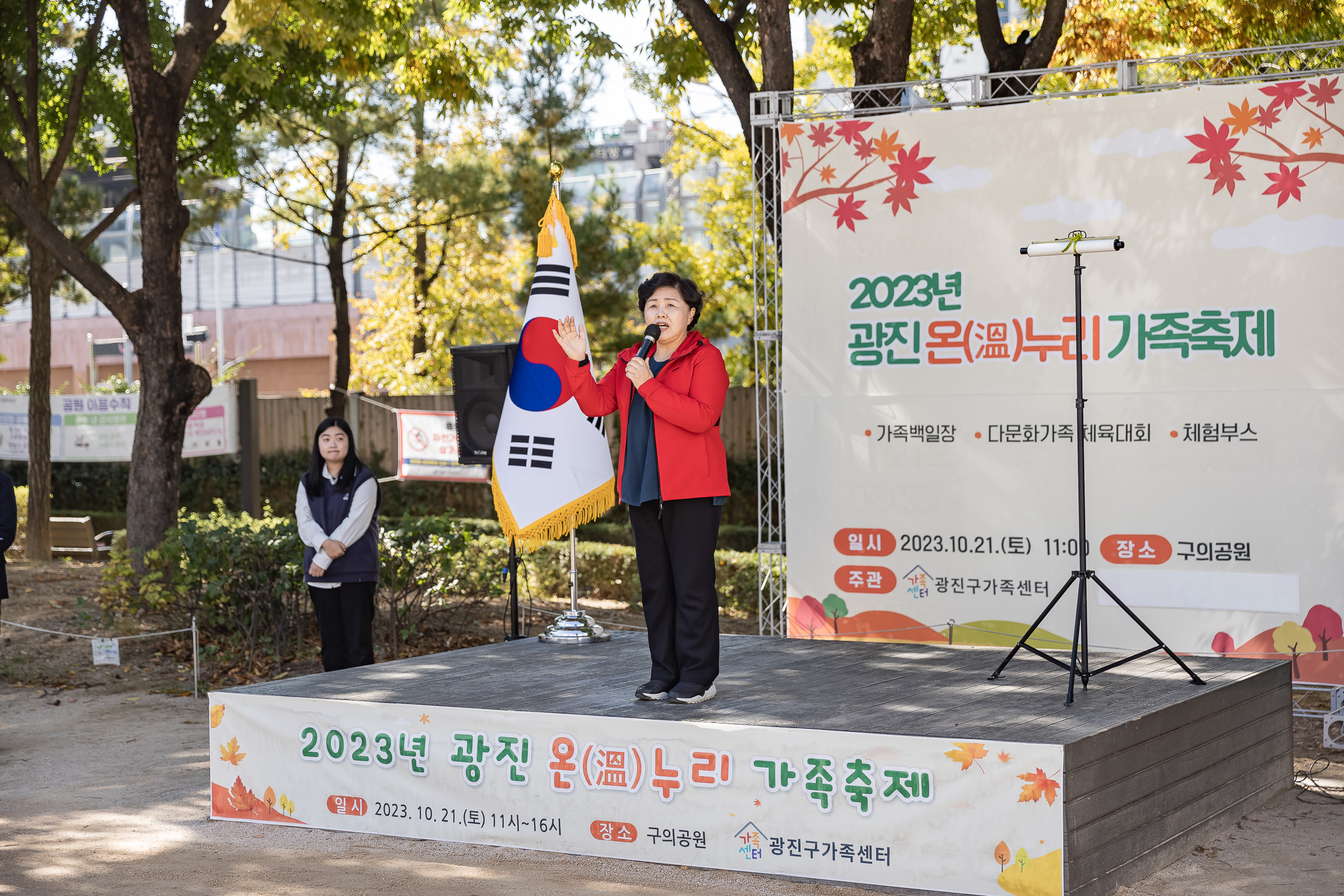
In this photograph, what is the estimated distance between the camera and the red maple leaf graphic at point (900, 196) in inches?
266

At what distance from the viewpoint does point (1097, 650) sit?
18.3 feet

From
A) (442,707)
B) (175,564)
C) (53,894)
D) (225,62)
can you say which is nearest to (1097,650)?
(442,707)

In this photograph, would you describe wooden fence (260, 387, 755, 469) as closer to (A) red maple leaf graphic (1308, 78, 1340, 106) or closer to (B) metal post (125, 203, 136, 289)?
(A) red maple leaf graphic (1308, 78, 1340, 106)

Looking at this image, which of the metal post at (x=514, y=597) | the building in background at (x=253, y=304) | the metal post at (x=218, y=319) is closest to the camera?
the metal post at (x=514, y=597)

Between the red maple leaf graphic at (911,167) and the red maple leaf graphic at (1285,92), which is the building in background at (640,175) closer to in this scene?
the red maple leaf graphic at (911,167)

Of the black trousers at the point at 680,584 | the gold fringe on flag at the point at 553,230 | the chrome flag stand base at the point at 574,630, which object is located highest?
the gold fringe on flag at the point at 553,230

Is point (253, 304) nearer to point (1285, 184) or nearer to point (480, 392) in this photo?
point (480, 392)

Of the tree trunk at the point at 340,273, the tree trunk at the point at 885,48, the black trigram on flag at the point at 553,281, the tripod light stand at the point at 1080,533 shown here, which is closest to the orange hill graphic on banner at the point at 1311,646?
the tripod light stand at the point at 1080,533

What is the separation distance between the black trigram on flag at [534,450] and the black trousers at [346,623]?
0.91 m

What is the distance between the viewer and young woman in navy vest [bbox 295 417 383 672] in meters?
5.98

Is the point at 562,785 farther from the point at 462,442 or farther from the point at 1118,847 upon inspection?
the point at 462,442

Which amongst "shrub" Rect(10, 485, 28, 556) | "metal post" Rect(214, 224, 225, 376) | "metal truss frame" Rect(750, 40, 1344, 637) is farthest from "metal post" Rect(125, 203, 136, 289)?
"metal truss frame" Rect(750, 40, 1344, 637)

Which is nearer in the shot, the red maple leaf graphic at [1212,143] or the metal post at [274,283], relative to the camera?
the red maple leaf graphic at [1212,143]

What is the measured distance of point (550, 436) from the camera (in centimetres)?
633
